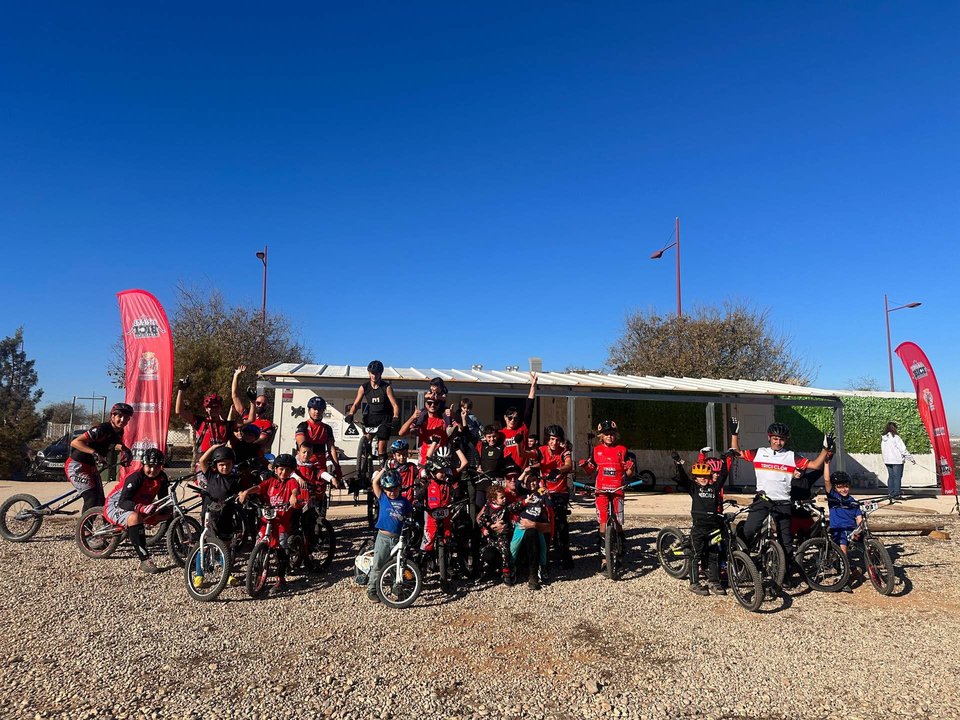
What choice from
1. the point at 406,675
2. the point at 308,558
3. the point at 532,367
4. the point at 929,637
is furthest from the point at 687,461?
the point at 406,675

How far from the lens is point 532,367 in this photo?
1884 centimetres

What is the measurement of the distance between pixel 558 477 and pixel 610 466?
1.95 ft

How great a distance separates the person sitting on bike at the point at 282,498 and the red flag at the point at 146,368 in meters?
4.27

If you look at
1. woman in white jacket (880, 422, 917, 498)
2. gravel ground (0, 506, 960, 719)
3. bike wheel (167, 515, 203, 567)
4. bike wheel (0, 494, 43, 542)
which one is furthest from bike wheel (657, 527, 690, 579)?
bike wheel (0, 494, 43, 542)

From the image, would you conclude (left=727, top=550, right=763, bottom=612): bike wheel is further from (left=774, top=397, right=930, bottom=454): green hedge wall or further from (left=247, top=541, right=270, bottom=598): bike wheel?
(left=774, top=397, right=930, bottom=454): green hedge wall

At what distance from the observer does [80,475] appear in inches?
281

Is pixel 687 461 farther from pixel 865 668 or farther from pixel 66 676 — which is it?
pixel 66 676

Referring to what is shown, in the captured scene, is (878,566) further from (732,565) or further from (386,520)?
(386,520)

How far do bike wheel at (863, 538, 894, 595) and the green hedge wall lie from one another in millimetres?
11575

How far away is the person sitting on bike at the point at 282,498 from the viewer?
A: 5555 millimetres

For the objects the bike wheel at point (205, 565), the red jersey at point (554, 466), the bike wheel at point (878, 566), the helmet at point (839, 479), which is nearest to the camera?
the bike wheel at point (205, 565)

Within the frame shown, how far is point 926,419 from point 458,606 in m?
10.7

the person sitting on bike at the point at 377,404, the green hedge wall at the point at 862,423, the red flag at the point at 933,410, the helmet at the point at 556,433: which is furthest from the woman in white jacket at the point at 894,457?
the person sitting on bike at the point at 377,404

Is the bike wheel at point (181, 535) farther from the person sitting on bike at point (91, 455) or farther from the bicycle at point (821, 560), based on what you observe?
the bicycle at point (821, 560)
